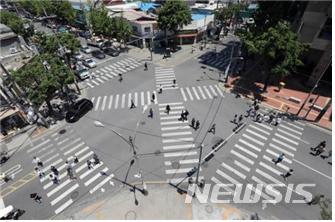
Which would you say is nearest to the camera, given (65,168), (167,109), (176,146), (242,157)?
(65,168)

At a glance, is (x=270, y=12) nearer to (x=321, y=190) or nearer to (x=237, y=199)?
(x=321, y=190)

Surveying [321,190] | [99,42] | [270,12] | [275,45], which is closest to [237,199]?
[321,190]

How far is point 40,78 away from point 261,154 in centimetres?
2908

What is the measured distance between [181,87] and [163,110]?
7735 mm

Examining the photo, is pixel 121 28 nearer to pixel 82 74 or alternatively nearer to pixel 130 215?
pixel 82 74

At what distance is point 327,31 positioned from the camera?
32812mm

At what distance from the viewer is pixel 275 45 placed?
29906 millimetres

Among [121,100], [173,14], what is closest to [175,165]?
[121,100]

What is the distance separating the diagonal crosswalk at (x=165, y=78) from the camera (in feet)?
128

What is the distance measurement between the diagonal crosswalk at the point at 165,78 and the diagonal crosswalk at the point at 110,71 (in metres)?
6.01

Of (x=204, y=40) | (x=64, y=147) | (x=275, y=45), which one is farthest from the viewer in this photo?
(x=204, y=40)

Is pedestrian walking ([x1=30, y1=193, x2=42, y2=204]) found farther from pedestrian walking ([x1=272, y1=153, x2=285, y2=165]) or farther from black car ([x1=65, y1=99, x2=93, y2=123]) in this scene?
pedestrian walking ([x1=272, y1=153, x2=285, y2=165])

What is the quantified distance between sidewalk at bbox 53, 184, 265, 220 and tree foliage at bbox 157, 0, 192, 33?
38413 mm

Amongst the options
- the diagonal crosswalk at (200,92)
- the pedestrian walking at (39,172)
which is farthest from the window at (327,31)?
the pedestrian walking at (39,172)
